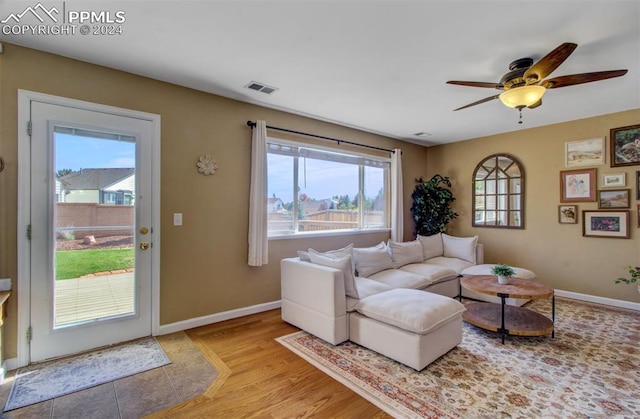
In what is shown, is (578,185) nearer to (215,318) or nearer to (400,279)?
(400,279)

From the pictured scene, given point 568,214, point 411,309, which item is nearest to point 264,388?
point 411,309

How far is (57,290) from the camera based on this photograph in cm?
255

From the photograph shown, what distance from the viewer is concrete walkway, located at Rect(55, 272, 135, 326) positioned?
2.57 metres

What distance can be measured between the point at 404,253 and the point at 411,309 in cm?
193

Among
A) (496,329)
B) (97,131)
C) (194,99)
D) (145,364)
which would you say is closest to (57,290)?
(145,364)

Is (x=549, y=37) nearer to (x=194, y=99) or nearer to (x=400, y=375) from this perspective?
(x=400, y=375)

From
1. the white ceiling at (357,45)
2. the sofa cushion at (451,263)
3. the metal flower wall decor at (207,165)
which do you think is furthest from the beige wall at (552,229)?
the metal flower wall decor at (207,165)

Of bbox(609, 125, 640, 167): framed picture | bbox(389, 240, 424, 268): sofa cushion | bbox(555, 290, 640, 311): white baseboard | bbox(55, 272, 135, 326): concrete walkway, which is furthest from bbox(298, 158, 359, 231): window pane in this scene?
bbox(609, 125, 640, 167): framed picture

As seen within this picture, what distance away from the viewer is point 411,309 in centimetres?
244

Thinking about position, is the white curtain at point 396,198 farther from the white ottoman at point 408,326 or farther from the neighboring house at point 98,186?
the neighboring house at point 98,186

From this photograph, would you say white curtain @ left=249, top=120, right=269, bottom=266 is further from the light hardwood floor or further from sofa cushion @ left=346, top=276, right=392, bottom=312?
sofa cushion @ left=346, top=276, right=392, bottom=312

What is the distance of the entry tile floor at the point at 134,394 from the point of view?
74.3 inches

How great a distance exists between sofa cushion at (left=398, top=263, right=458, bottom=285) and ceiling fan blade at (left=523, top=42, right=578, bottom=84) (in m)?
2.39

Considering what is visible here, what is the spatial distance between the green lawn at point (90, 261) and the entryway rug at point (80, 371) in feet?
2.32
